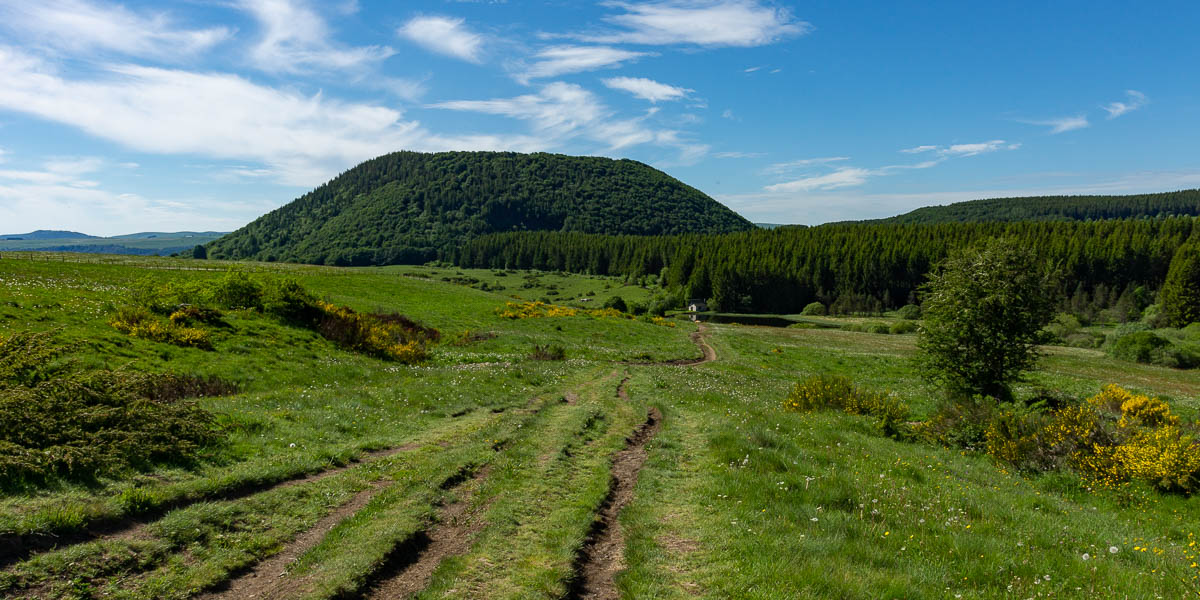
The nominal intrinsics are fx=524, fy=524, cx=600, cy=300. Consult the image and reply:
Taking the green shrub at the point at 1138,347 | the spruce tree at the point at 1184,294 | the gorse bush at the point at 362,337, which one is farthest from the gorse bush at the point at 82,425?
the spruce tree at the point at 1184,294

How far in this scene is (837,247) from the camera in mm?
154750

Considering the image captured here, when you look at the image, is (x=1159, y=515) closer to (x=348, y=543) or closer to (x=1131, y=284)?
(x=348, y=543)

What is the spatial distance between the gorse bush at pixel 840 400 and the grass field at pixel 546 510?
1938 mm

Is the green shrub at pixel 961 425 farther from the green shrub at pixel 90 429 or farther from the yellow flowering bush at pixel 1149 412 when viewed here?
the green shrub at pixel 90 429

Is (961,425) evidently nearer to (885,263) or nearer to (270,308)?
(270,308)

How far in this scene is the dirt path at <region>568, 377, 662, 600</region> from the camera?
7.18 m

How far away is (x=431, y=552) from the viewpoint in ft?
26.3

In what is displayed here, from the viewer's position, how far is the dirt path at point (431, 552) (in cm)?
697

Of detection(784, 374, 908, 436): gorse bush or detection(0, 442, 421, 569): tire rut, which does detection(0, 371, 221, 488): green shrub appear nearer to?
detection(0, 442, 421, 569): tire rut

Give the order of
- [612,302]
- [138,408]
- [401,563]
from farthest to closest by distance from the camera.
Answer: [612,302]
[138,408]
[401,563]

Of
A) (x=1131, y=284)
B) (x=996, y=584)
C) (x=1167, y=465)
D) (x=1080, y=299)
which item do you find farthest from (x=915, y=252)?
(x=996, y=584)

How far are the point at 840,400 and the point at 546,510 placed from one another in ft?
53.0

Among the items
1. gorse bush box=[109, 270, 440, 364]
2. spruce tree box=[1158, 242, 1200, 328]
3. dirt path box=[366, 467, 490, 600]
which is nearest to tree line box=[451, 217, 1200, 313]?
spruce tree box=[1158, 242, 1200, 328]

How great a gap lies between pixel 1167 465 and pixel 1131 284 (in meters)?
160
